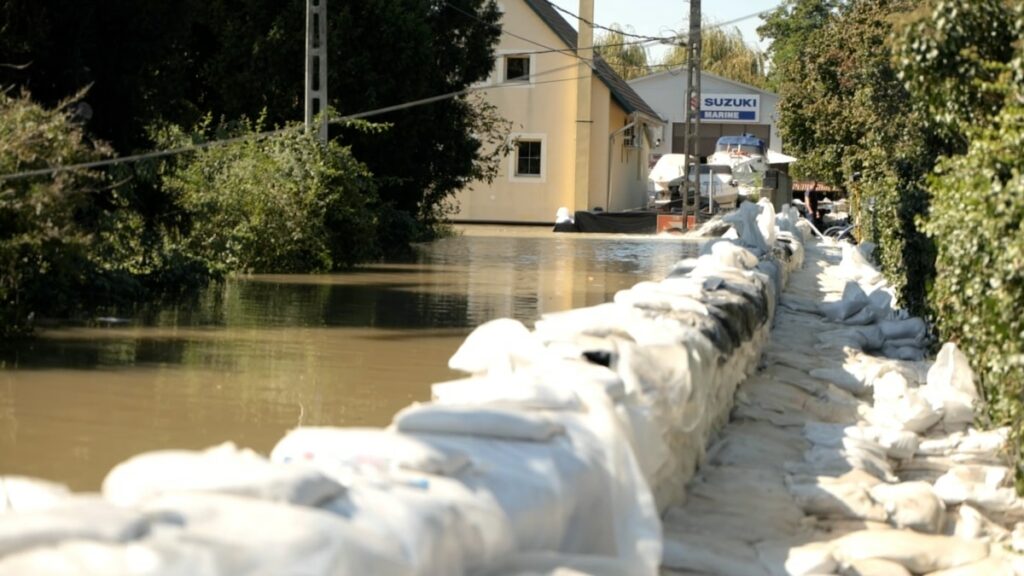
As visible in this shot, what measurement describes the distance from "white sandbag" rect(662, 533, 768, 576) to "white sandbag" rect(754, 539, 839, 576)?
0.06 metres

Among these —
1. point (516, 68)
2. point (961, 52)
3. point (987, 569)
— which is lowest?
point (987, 569)

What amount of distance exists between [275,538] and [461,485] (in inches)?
48.4

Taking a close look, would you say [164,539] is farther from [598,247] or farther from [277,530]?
[598,247]

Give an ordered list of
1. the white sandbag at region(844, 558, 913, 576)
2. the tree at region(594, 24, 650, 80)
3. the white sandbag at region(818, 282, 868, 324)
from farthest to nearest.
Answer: the tree at region(594, 24, 650, 80) < the white sandbag at region(818, 282, 868, 324) < the white sandbag at region(844, 558, 913, 576)

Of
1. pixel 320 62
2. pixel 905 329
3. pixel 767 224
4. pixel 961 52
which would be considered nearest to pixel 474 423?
pixel 961 52

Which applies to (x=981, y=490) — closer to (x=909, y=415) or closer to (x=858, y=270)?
(x=909, y=415)

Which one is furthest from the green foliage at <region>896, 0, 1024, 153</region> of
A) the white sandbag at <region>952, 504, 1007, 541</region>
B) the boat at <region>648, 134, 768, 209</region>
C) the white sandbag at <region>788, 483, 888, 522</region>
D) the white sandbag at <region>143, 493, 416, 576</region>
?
the boat at <region>648, 134, 768, 209</region>

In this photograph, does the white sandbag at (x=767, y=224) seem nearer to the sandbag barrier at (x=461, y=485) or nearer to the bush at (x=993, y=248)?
the bush at (x=993, y=248)

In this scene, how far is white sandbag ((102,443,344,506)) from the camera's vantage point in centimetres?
434

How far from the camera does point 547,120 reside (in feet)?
159

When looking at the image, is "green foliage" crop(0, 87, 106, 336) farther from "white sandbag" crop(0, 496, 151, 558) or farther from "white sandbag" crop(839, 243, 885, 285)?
"white sandbag" crop(839, 243, 885, 285)

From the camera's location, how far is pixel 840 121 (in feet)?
109

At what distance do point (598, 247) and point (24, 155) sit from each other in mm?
21783

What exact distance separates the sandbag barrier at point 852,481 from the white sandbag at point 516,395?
3.04ft
